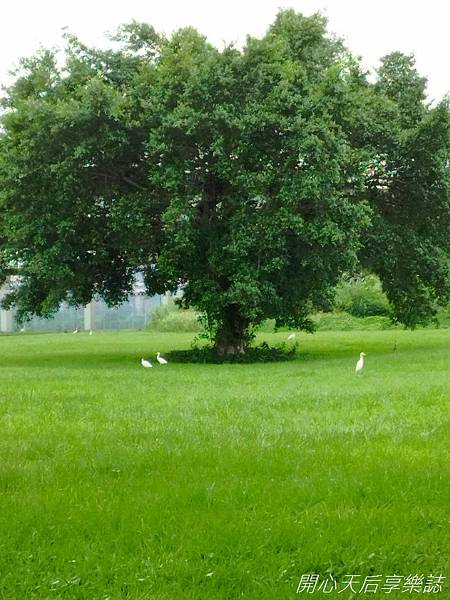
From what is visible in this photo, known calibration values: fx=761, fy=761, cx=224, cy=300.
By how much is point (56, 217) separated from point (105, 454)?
15314 mm

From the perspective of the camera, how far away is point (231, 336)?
80.1 ft

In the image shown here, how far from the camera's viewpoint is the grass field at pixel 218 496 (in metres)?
4.61

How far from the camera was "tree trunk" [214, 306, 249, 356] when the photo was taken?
2422cm

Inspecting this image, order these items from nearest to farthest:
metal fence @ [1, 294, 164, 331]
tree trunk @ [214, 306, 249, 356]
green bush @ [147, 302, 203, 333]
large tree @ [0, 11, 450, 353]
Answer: large tree @ [0, 11, 450, 353]
tree trunk @ [214, 306, 249, 356]
green bush @ [147, 302, 203, 333]
metal fence @ [1, 294, 164, 331]

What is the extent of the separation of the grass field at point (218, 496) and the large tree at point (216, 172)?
9651 mm

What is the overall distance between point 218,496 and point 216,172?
1597 cm

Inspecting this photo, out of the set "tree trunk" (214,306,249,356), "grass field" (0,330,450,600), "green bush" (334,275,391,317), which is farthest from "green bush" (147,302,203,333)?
"grass field" (0,330,450,600)

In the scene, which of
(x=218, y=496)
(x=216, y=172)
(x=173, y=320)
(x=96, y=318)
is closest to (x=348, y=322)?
(x=173, y=320)

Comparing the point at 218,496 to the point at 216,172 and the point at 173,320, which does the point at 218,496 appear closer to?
the point at 216,172

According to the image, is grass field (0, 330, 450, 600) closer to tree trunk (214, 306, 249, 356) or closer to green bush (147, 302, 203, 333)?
tree trunk (214, 306, 249, 356)

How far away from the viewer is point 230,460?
281 inches

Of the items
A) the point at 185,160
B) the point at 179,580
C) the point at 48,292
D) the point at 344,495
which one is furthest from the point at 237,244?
the point at 179,580

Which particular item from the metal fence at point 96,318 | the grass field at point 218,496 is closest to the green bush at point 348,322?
the metal fence at point 96,318

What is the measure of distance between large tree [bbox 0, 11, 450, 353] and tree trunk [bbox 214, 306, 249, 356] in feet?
0.16
